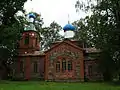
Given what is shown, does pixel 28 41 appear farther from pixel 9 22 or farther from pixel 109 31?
pixel 109 31

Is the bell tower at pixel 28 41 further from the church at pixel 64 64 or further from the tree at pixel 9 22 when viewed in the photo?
the tree at pixel 9 22

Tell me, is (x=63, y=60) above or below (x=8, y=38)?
below

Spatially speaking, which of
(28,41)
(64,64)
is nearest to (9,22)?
(64,64)

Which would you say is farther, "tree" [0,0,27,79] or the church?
the church

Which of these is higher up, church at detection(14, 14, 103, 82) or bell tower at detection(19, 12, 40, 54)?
bell tower at detection(19, 12, 40, 54)

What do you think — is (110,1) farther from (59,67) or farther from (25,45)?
(25,45)

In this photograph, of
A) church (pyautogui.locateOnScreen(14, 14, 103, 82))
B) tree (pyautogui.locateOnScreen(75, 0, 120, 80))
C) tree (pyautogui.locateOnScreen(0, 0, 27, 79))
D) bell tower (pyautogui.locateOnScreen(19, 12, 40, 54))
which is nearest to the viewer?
tree (pyautogui.locateOnScreen(75, 0, 120, 80))

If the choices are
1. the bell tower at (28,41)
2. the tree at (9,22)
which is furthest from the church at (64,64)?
the tree at (9,22)

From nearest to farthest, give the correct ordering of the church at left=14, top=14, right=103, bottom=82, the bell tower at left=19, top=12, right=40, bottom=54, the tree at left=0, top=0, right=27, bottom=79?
the tree at left=0, top=0, right=27, bottom=79 < the church at left=14, top=14, right=103, bottom=82 < the bell tower at left=19, top=12, right=40, bottom=54

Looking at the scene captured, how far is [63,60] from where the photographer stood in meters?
35.5

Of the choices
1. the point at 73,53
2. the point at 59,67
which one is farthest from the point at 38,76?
the point at 73,53

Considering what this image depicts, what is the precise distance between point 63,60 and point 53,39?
864 inches

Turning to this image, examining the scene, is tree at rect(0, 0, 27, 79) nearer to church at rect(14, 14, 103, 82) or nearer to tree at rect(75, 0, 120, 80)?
church at rect(14, 14, 103, 82)

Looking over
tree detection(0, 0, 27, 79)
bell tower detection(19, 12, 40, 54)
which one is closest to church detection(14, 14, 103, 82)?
bell tower detection(19, 12, 40, 54)
